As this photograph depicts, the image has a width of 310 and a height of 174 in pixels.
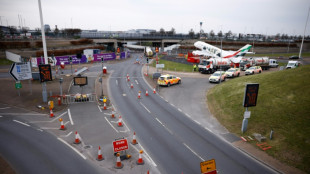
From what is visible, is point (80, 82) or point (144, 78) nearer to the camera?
point (80, 82)

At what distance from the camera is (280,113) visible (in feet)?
57.0

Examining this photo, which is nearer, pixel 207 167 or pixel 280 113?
pixel 207 167

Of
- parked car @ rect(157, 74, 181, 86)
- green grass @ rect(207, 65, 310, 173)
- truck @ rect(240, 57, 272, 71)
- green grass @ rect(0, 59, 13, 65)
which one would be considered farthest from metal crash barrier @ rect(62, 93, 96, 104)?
truck @ rect(240, 57, 272, 71)

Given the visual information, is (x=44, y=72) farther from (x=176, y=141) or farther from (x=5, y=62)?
(x=5, y=62)

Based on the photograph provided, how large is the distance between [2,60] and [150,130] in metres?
52.0

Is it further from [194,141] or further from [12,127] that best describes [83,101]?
[194,141]

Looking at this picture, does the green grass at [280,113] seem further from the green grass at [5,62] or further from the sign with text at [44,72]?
the green grass at [5,62]

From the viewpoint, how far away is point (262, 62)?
45.2 metres

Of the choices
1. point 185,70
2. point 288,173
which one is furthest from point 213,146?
point 185,70

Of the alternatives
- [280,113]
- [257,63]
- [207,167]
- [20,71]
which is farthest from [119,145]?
[257,63]

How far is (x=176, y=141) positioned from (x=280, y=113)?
9.71 m

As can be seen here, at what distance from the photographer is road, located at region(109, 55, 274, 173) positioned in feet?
41.0

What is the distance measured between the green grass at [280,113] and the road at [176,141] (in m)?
2.55

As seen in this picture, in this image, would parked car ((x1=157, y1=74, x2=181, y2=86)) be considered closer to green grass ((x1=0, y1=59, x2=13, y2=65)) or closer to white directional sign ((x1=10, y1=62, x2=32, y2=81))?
white directional sign ((x1=10, y1=62, x2=32, y2=81))
